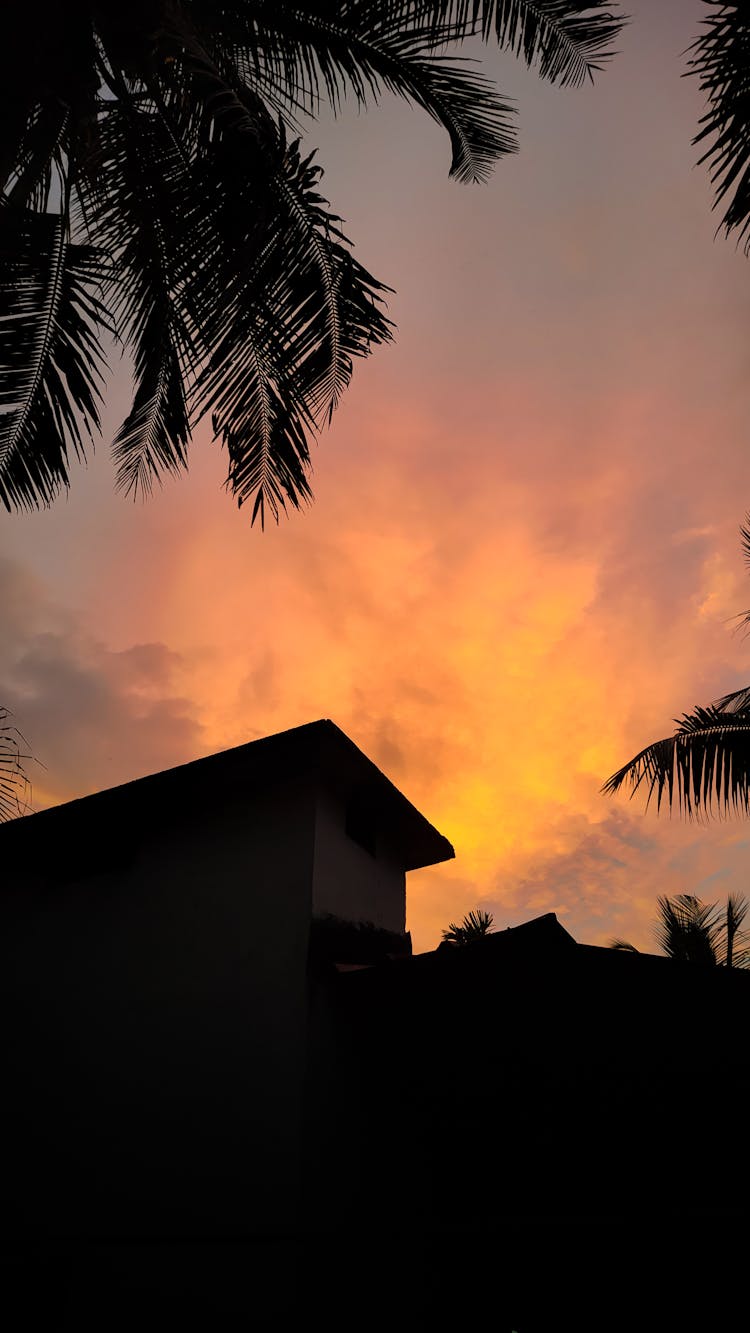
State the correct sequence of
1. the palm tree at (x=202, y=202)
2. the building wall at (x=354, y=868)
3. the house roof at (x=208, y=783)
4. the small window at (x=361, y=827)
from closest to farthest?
the palm tree at (x=202, y=202), the building wall at (x=354, y=868), the house roof at (x=208, y=783), the small window at (x=361, y=827)

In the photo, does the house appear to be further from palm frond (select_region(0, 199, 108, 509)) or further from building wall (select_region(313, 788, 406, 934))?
palm frond (select_region(0, 199, 108, 509))

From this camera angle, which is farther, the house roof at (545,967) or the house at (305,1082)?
the house roof at (545,967)

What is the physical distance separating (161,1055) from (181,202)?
7.61m

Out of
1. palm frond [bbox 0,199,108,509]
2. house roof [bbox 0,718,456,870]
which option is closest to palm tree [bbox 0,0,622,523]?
palm frond [bbox 0,199,108,509]

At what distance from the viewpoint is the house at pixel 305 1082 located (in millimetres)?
6578

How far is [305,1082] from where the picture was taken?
7238 mm

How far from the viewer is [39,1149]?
8.00 metres

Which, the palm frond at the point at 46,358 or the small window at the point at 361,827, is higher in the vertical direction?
the palm frond at the point at 46,358

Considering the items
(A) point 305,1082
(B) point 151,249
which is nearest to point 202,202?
(B) point 151,249

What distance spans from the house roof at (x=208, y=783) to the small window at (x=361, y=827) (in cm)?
23

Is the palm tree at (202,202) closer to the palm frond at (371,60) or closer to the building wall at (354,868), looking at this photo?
the palm frond at (371,60)

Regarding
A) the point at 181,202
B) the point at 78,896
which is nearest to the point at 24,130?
the point at 181,202

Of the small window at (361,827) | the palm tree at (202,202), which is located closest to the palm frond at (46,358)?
the palm tree at (202,202)

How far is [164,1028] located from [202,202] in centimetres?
745
